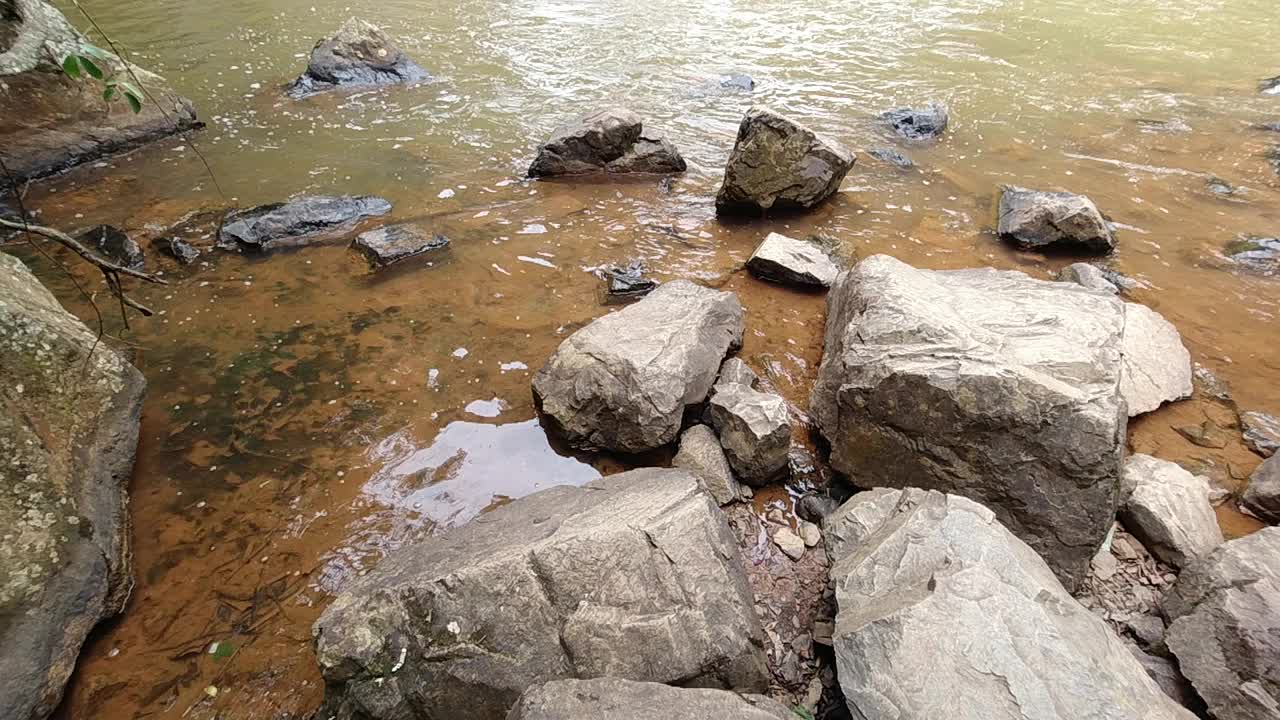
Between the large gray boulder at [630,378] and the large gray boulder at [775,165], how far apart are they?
2379mm

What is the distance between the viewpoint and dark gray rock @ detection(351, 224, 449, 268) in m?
5.15

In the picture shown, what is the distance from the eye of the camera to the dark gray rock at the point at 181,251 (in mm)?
5113

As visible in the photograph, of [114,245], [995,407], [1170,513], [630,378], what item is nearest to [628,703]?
[630,378]

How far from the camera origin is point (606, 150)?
6.81 metres

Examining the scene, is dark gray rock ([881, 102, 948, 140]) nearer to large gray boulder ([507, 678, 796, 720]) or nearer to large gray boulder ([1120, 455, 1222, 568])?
large gray boulder ([1120, 455, 1222, 568])

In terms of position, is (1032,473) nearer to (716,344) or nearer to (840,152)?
(716,344)

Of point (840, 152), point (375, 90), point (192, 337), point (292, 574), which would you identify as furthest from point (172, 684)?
point (375, 90)

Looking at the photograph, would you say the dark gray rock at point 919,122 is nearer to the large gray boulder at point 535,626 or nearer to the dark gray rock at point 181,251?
the large gray boulder at point 535,626

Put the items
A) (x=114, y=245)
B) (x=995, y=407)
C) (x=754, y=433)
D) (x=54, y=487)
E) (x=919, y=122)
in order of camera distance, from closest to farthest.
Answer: (x=995, y=407) < (x=54, y=487) < (x=754, y=433) < (x=114, y=245) < (x=919, y=122)

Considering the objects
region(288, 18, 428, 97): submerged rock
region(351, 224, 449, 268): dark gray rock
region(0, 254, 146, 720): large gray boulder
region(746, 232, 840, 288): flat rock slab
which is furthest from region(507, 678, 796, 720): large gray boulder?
region(288, 18, 428, 97): submerged rock

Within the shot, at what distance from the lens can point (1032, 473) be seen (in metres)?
2.78

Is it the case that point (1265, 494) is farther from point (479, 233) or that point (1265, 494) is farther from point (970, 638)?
point (479, 233)

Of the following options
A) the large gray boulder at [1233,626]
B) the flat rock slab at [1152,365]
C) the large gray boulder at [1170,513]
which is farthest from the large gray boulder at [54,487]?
the flat rock slab at [1152,365]

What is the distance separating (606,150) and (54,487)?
5.32 metres
